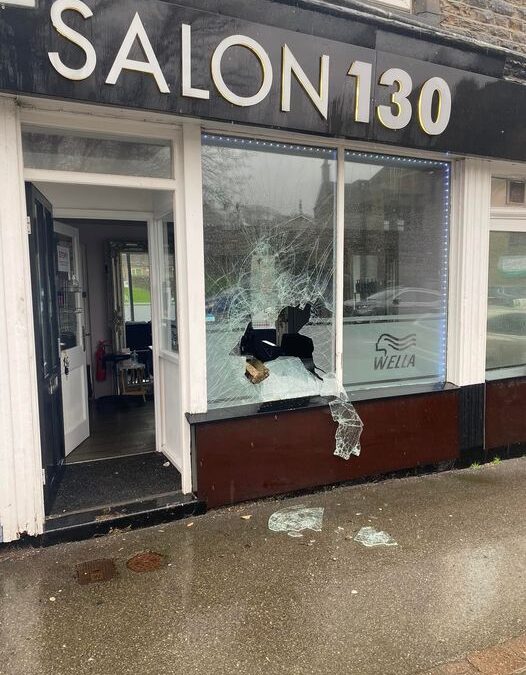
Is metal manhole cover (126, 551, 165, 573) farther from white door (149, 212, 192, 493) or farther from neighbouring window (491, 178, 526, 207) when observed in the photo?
neighbouring window (491, 178, 526, 207)

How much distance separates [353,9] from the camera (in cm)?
371

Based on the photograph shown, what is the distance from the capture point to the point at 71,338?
4.75 metres

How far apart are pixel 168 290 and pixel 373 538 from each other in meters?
2.58

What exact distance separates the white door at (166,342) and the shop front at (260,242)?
3 cm

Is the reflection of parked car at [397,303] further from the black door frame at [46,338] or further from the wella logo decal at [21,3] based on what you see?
the wella logo decal at [21,3]

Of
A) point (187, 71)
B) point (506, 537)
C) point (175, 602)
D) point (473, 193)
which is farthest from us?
point (473, 193)

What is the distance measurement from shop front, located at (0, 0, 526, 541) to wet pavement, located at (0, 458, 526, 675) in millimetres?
429

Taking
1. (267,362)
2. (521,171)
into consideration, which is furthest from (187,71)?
(521,171)

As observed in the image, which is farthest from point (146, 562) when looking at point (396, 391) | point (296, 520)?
point (396, 391)

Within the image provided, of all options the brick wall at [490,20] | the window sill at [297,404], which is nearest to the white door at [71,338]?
the window sill at [297,404]

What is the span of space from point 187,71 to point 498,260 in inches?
141

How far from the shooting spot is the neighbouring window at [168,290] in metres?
4.20

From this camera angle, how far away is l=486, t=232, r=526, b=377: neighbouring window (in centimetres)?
509

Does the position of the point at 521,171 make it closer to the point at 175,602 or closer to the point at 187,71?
the point at 187,71
